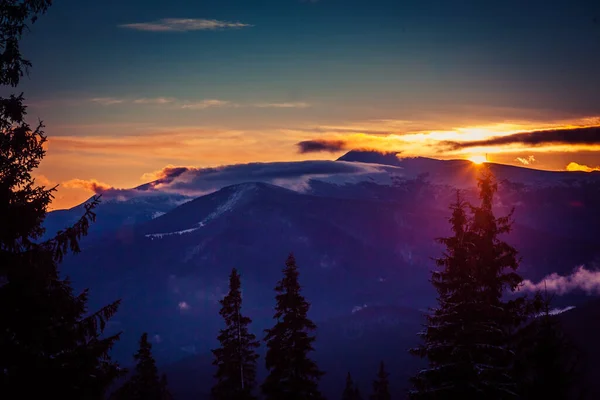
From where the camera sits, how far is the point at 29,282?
16516mm

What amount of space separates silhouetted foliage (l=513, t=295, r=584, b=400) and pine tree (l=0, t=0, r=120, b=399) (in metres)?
17.1

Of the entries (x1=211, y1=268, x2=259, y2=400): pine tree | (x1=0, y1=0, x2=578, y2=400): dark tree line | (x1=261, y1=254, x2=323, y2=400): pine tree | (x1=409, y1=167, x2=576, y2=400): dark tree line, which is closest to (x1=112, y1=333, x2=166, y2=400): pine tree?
(x1=211, y1=268, x2=259, y2=400): pine tree

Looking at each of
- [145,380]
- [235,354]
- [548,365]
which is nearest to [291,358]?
[235,354]

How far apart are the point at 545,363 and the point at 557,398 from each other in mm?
1397

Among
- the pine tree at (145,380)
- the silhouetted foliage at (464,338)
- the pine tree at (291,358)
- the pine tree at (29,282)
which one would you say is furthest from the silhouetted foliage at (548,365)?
the pine tree at (145,380)

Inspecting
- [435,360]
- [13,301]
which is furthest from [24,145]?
[435,360]

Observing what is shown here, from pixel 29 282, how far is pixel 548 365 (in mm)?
19942

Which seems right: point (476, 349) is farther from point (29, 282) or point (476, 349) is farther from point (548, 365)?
point (29, 282)

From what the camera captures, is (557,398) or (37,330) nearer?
(37,330)

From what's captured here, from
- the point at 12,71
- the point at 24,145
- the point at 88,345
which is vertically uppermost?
the point at 12,71

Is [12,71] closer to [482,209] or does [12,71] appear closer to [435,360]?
[435,360]

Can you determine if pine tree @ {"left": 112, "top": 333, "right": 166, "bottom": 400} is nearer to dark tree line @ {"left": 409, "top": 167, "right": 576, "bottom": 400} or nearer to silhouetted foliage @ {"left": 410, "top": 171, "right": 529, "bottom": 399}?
dark tree line @ {"left": 409, "top": 167, "right": 576, "bottom": 400}

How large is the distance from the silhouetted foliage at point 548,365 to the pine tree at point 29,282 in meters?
17.1

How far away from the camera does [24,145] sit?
16625 mm
